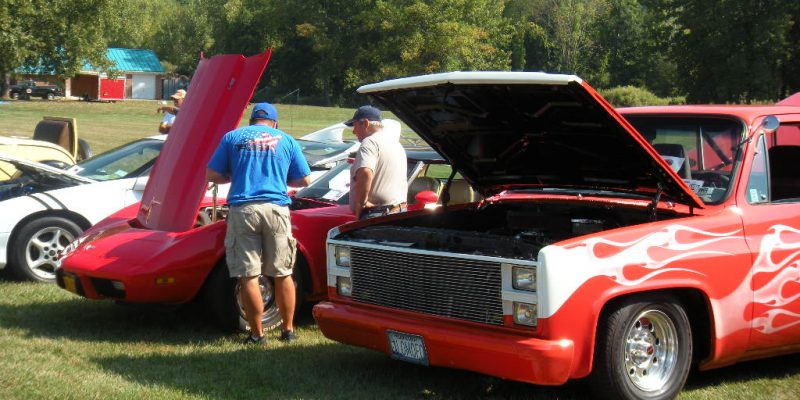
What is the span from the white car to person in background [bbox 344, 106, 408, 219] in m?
2.27

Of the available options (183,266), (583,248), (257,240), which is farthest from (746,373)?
(183,266)

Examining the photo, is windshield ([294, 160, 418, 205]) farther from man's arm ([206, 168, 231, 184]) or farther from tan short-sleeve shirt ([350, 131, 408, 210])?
man's arm ([206, 168, 231, 184])

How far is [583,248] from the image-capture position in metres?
4.83

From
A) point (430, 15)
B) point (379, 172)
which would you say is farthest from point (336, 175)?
point (430, 15)

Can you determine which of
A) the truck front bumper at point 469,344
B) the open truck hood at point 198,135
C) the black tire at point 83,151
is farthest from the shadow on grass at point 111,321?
the black tire at point 83,151

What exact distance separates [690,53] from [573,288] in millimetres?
48154

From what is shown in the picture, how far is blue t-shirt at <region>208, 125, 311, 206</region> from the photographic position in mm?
6535

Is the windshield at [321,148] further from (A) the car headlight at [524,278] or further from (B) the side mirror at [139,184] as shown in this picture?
(A) the car headlight at [524,278]

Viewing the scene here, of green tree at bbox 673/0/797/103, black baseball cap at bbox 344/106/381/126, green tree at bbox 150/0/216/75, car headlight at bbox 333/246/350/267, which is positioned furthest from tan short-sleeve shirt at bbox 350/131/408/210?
green tree at bbox 150/0/216/75

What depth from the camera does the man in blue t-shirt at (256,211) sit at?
652cm

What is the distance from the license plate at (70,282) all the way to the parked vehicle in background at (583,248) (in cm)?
232

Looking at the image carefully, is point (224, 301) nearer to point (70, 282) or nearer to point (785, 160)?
point (70, 282)

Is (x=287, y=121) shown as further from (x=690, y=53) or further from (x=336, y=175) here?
(x=336, y=175)

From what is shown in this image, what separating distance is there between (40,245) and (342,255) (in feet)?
14.2
